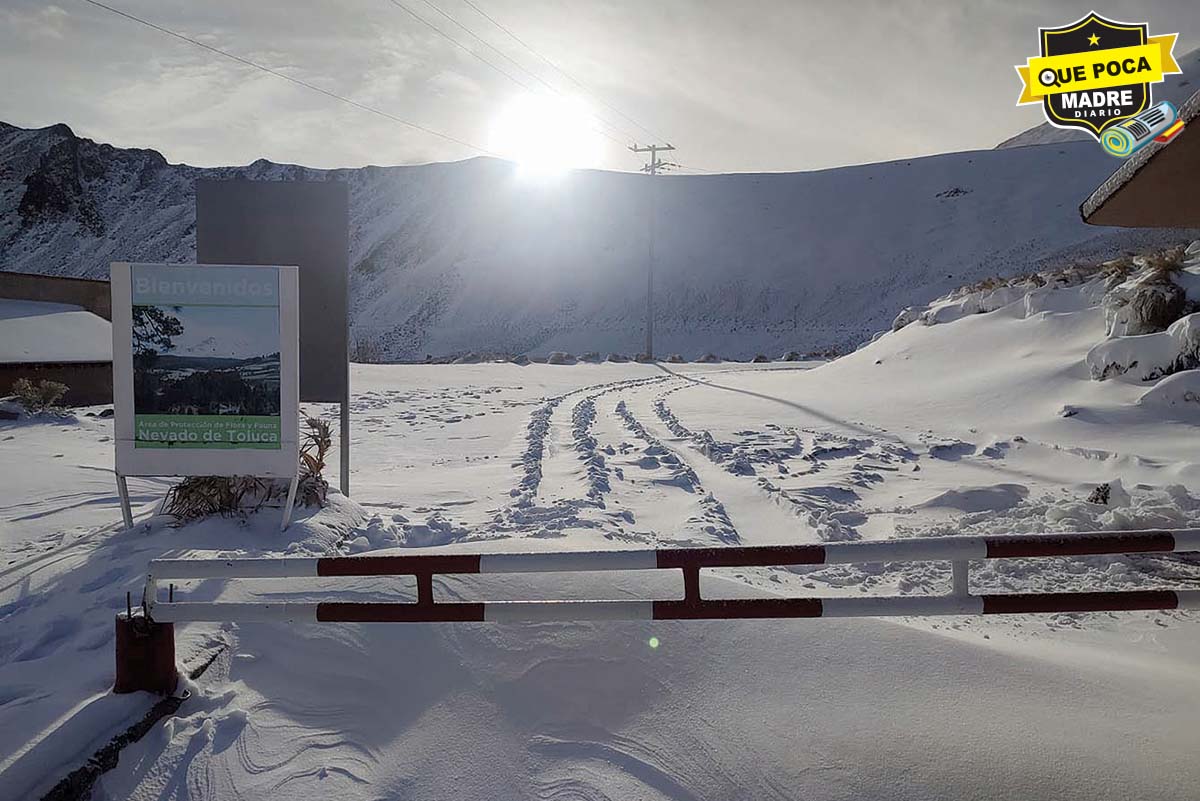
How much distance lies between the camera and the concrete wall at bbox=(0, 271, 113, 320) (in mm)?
17797

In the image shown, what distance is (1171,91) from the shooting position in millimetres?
90125

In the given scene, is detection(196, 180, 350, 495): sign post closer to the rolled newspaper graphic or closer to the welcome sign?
the welcome sign

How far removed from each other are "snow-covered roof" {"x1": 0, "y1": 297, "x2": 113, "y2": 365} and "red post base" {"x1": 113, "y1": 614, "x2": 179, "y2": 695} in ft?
46.7

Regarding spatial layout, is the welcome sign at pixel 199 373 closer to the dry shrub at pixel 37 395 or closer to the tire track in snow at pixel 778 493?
the tire track in snow at pixel 778 493

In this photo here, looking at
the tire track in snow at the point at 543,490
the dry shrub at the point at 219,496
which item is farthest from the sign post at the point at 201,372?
the tire track in snow at the point at 543,490

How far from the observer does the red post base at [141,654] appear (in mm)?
3076

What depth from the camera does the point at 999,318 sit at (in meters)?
15.2

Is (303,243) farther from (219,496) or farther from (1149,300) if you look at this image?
(1149,300)

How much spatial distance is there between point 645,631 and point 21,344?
16530 mm

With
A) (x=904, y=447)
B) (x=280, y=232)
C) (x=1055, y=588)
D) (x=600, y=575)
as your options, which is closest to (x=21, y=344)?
(x=280, y=232)

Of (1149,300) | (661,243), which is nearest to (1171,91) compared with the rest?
(661,243)

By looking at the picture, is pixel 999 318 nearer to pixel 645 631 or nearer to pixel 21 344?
pixel 645 631

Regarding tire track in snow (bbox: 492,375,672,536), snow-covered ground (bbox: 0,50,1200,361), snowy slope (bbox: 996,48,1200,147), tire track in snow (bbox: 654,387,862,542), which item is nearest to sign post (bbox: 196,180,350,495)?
tire track in snow (bbox: 492,375,672,536)

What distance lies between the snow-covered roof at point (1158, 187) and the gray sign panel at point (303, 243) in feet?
18.2
